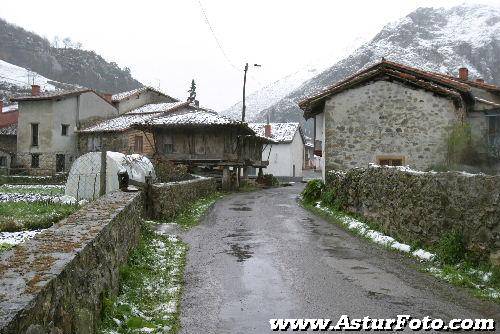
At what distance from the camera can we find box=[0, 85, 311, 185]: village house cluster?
94.0 feet

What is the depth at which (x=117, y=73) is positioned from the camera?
8494 cm

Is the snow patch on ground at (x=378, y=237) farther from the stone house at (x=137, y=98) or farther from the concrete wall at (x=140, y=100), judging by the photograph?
the concrete wall at (x=140, y=100)

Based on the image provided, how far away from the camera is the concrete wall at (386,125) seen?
60.1 feet

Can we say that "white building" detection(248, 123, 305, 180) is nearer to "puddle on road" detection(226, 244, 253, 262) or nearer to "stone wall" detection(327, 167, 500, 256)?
"stone wall" detection(327, 167, 500, 256)

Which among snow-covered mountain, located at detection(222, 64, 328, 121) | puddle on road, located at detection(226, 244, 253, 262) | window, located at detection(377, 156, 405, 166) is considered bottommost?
puddle on road, located at detection(226, 244, 253, 262)

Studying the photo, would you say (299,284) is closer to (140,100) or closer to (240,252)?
(240,252)

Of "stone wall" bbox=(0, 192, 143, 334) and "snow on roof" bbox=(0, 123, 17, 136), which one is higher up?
"snow on roof" bbox=(0, 123, 17, 136)

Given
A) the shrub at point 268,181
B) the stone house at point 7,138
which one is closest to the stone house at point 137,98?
the stone house at point 7,138

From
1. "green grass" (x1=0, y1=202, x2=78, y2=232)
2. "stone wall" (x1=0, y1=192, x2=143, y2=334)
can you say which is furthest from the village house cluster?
"stone wall" (x1=0, y1=192, x2=143, y2=334)

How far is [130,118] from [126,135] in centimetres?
379

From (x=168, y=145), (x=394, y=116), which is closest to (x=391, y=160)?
(x=394, y=116)

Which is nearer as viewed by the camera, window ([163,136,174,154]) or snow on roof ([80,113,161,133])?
window ([163,136,174,154])

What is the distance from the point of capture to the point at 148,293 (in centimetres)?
609

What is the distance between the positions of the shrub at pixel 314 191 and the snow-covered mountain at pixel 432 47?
71.8 m
